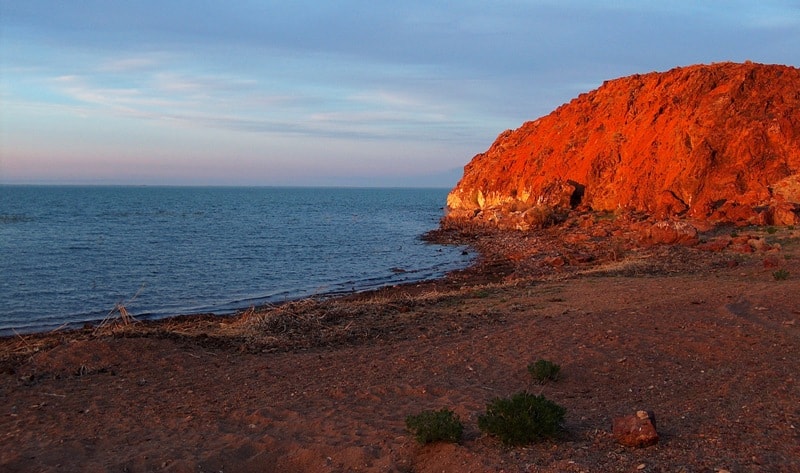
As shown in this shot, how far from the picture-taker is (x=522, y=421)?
6066 mm

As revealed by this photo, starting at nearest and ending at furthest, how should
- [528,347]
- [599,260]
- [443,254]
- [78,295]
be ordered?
1. [528,347]
2. [78,295]
3. [599,260]
4. [443,254]

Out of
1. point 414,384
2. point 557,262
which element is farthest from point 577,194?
point 414,384

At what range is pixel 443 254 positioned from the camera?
3466 centimetres

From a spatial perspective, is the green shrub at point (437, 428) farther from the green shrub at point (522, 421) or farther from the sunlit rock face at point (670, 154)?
the sunlit rock face at point (670, 154)

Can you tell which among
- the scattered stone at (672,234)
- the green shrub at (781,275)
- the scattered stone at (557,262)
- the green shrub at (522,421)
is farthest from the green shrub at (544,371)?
the scattered stone at (672,234)

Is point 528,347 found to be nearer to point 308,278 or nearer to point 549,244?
point 308,278

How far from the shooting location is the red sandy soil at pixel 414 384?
19.9ft

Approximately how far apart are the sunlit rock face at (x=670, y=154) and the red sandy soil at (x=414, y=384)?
63.2 feet

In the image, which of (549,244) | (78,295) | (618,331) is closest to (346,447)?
(618,331)

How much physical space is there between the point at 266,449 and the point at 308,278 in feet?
68.5

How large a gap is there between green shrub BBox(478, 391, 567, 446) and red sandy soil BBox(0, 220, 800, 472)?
114mm

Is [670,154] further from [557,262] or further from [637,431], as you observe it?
[637,431]

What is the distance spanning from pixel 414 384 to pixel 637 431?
140 inches

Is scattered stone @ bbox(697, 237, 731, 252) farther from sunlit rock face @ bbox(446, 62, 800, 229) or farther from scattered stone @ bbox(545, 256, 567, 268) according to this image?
sunlit rock face @ bbox(446, 62, 800, 229)
